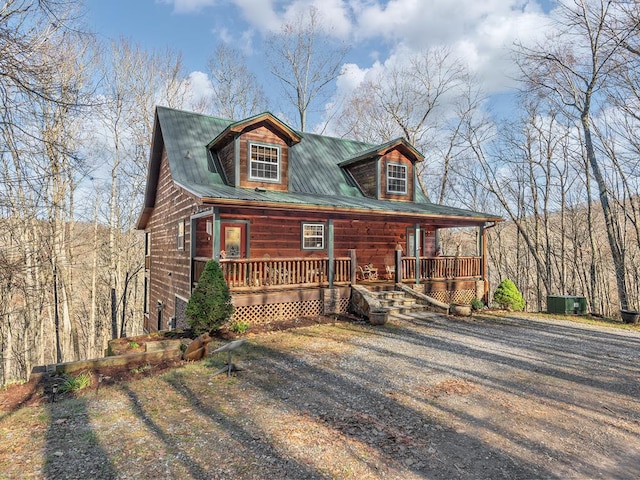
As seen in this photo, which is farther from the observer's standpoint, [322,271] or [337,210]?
[322,271]

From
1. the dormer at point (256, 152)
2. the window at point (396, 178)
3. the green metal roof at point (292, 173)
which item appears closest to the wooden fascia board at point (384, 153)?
the green metal roof at point (292, 173)

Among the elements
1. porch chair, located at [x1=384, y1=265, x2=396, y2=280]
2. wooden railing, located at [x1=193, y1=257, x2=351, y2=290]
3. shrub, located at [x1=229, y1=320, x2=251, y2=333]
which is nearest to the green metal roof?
wooden railing, located at [x1=193, y1=257, x2=351, y2=290]

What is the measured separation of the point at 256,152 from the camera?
12883mm

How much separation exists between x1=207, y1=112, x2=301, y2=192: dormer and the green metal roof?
0.47 meters

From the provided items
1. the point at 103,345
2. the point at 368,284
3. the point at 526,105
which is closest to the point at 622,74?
the point at 526,105

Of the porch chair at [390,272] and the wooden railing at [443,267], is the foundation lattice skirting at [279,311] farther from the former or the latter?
the porch chair at [390,272]

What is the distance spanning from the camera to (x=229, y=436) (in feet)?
14.1

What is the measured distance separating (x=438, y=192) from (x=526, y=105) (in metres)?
9.28

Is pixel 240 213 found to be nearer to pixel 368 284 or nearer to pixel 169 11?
pixel 368 284

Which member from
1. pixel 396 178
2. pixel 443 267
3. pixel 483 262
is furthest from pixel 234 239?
pixel 483 262

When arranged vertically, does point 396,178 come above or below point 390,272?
above

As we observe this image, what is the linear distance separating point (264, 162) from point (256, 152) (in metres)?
0.45

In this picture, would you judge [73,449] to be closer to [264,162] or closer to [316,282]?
[316,282]

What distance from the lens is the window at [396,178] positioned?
16.1 meters
